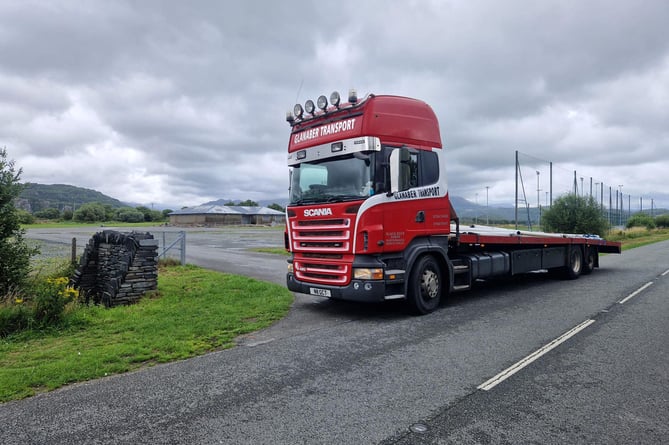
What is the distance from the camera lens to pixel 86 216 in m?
86.6

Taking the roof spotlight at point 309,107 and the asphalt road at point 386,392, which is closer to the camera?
the asphalt road at point 386,392

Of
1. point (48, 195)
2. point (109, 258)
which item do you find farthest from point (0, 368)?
point (48, 195)

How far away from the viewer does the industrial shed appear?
257 ft

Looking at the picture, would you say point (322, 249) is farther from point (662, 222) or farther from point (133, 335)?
point (662, 222)

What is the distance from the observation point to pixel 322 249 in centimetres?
736

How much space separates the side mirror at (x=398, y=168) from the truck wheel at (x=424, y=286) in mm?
1482

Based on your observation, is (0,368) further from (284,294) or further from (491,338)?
(491,338)

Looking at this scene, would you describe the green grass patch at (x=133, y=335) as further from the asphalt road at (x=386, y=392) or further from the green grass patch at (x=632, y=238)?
the green grass patch at (x=632, y=238)

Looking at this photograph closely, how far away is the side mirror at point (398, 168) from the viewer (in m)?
6.90

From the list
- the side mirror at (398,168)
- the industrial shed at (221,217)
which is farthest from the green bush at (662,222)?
the side mirror at (398,168)

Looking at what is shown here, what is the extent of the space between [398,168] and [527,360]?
11.1 feet

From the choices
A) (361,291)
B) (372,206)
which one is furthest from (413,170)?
(361,291)

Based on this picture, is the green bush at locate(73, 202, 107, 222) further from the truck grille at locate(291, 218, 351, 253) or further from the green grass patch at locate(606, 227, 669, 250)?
the truck grille at locate(291, 218, 351, 253)

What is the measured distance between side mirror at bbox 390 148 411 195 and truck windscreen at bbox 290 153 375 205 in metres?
0.33
